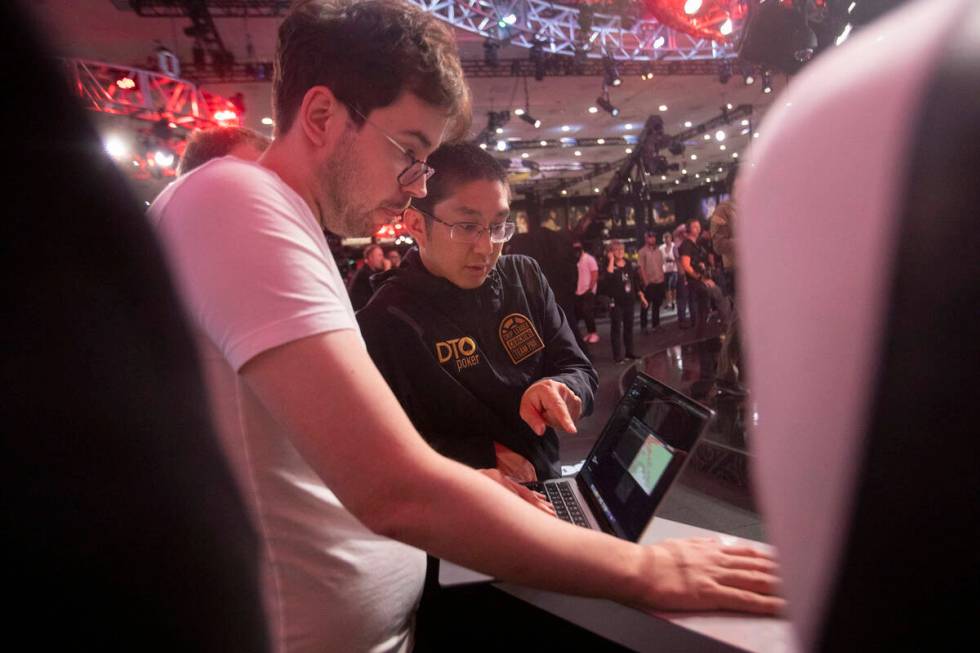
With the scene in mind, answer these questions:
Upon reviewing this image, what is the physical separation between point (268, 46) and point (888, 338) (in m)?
8.71

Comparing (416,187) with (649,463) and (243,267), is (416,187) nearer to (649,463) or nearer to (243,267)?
(243,267)

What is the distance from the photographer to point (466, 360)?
157cm

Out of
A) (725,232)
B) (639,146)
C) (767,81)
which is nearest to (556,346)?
(725,232)

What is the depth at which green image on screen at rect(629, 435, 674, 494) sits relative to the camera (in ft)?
3.23

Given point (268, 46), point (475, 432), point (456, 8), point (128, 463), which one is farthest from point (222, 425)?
point (268, 46)

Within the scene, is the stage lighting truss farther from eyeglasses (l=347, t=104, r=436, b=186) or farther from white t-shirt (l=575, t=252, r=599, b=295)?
eyeglasses (l=347, t=104, r=436, b=186)

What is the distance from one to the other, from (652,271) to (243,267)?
8.98 meters

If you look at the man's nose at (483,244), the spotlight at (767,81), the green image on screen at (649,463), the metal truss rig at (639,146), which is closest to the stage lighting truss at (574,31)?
the spotlight at (767,81)

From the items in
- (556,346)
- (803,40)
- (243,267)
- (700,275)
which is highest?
(803,40)

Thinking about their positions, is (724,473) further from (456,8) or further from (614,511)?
(456,8)

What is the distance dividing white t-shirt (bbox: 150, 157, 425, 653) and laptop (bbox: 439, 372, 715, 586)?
7.1 inches

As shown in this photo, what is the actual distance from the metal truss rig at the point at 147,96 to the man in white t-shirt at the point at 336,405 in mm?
5299

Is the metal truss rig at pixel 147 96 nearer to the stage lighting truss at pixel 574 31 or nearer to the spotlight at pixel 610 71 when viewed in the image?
the stage lighting truss at pixel 574 31

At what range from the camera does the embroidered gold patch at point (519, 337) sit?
5.41ft
